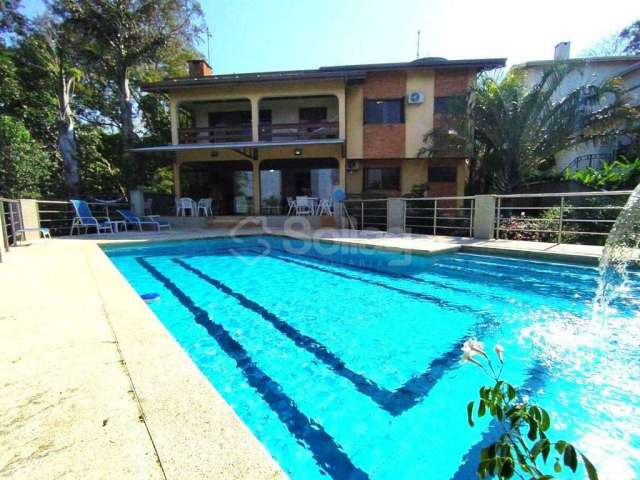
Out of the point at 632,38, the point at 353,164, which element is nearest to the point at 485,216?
the point at 353,164

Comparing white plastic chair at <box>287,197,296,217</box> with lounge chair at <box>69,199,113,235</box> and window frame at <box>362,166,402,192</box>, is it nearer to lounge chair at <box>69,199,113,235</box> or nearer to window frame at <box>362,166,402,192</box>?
window frame at <box>362,166,402,192</box>

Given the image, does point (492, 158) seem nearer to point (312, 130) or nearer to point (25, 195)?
point (312, 130)

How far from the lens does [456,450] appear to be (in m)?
2.04

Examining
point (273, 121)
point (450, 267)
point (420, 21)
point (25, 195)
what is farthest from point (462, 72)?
point (25, 195)

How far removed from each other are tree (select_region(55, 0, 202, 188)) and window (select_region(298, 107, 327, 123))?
6.35 meters

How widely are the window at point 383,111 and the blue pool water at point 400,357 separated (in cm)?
1033

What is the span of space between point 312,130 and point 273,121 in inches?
85.4

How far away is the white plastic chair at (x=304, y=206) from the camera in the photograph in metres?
13.5

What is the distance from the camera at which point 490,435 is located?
7.02ft

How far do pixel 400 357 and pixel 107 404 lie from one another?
2378mm

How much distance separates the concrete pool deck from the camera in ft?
4.29

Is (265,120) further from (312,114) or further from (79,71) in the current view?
(79,71)

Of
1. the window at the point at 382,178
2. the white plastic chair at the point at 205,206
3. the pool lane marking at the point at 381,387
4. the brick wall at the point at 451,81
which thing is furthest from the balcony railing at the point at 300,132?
the pool lane marking at the point at 381,387

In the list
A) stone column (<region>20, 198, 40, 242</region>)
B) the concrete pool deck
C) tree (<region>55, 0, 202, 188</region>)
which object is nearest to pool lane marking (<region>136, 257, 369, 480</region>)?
the concrete pool deck
